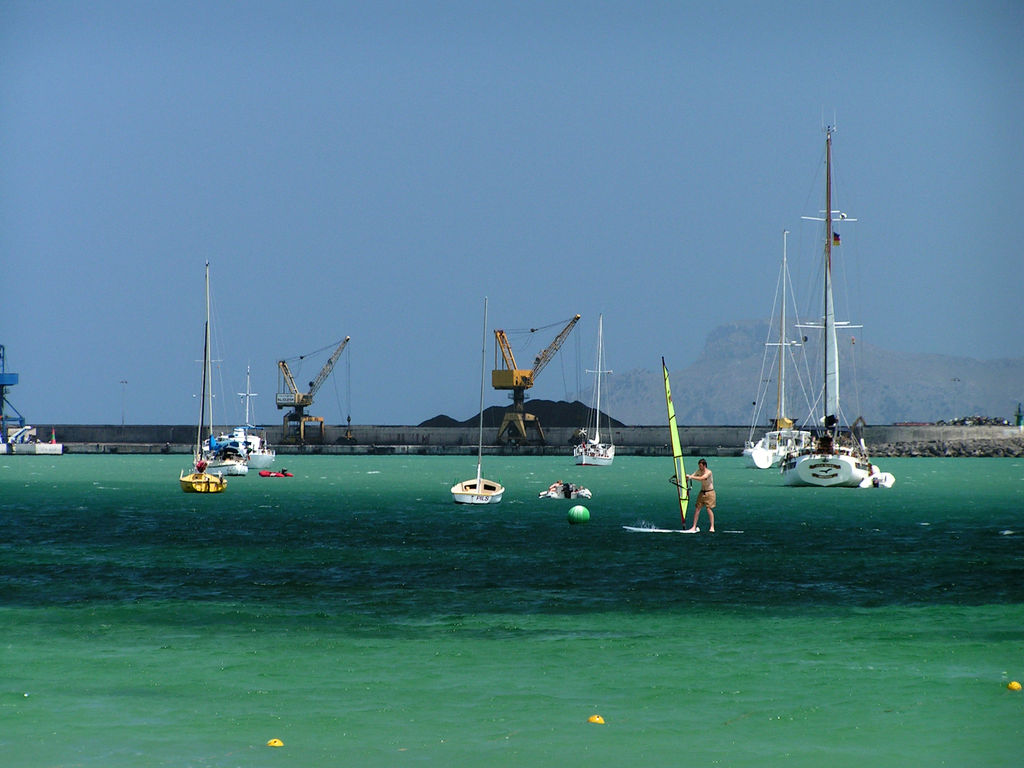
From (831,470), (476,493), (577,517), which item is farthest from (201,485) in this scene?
(831,470)

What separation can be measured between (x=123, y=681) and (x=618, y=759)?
8.95 m

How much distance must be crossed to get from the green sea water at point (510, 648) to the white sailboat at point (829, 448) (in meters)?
38.1

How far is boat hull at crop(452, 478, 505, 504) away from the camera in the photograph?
73.9 metres

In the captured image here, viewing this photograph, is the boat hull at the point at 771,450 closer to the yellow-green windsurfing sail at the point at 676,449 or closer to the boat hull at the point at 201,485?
the boat hull at the point at 201,485

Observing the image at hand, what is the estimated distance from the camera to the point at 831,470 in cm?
9319

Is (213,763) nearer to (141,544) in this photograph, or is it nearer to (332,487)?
(141,544)

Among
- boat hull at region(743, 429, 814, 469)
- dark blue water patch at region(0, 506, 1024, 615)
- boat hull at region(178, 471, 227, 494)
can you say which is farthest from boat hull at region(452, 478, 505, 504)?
boat hull at region(743, 429, 814, 469)

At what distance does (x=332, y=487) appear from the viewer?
104688mm

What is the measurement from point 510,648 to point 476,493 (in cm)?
4873

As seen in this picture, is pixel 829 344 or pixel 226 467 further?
pixel 226 467

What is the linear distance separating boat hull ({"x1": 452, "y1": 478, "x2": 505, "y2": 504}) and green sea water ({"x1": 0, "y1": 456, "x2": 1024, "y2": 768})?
700 inches

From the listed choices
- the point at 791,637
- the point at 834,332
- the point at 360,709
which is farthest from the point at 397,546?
the point at 834,332

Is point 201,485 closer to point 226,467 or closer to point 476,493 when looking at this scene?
point 476,493

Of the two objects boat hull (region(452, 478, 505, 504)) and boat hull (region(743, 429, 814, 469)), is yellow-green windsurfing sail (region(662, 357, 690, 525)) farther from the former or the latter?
boat hull (region(743, 429, 814, 469))
